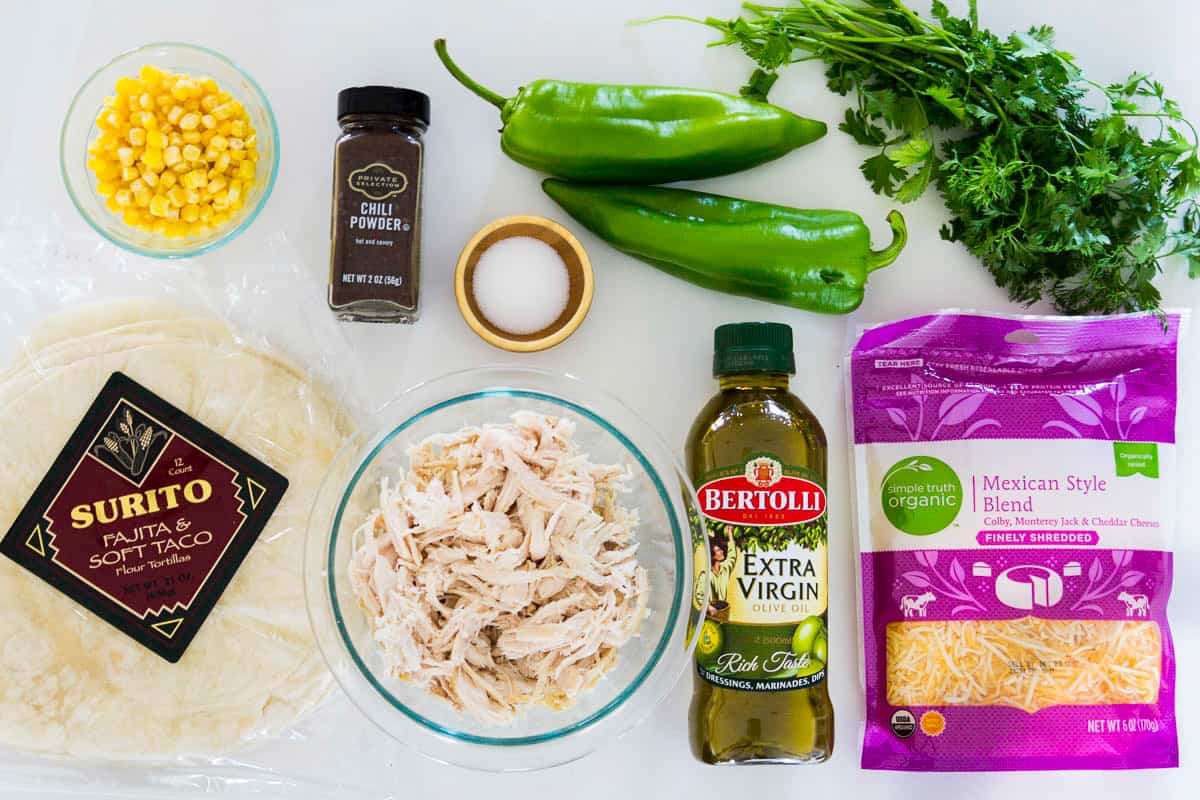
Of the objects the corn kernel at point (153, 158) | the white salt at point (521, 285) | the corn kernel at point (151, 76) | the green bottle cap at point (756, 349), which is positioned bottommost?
the green bottle cap at point (756, 349)

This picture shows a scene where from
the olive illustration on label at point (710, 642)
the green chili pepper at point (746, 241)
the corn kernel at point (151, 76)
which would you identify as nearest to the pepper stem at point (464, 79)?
the green chili pepper at point (746, 241)

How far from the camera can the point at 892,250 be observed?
117cm

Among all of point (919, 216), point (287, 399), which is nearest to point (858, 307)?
point (919, 216)

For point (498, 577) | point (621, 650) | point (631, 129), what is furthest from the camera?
point (631, 129)

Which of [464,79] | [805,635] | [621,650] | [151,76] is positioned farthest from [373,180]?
[805,635]

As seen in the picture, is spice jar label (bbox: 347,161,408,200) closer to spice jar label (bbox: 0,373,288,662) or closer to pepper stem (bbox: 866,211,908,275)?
spice jar label (bbox: 0,373,288,662)

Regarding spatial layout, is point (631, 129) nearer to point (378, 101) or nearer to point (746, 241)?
point (746, 241)

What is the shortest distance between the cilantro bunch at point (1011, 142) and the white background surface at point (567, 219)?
0.16ft

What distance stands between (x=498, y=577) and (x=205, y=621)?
411 millimetres

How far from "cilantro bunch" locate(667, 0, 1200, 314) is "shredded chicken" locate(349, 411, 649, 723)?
59cm

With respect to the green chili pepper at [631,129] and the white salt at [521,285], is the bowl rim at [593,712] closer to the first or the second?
the white salt at [521,285]

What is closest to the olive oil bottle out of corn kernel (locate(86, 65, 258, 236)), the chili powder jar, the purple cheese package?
the purple cheese package

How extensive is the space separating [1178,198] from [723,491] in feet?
2.25

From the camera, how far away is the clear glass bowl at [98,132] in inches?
44.2
